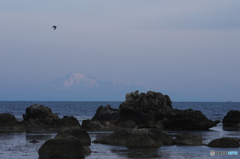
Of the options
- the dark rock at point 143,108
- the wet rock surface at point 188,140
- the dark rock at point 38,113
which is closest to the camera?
the wet rock surface at point 188,140

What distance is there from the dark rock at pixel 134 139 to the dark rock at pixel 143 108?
2470 cm

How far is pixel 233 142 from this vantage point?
98.6 ft

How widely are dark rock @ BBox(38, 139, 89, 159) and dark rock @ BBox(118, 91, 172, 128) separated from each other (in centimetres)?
3227

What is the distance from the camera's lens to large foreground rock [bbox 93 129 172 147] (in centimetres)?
2988

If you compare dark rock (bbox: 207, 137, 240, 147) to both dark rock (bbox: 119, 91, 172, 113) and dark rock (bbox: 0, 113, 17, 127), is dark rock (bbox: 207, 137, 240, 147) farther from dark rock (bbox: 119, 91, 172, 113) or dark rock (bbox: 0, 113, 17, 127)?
dark rock (bbox: 0, 113, 17, 127)

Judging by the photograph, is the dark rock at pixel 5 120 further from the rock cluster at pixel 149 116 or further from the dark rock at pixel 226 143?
the dark rock at pixel 226 143

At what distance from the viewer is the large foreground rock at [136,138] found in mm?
29880

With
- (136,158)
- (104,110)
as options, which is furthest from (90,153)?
(104,110)

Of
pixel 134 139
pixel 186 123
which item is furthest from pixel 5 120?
pixel 134 139

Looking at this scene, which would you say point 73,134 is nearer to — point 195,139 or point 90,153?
point 90,153

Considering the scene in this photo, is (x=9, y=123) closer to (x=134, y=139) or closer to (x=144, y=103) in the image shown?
(x=144, y=103)

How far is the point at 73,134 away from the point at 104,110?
3330 centimetres

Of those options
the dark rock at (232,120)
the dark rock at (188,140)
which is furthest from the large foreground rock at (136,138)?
the dark rock at (232,120)

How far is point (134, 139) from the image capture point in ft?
98.6
